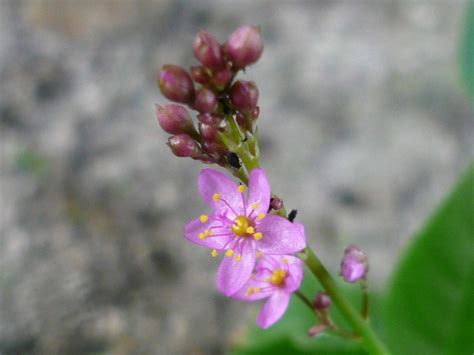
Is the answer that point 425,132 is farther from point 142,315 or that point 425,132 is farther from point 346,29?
point 142,315

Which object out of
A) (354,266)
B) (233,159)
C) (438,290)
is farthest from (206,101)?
Result: (438,290)

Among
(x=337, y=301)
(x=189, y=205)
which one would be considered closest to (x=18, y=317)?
(x=189, y=205)

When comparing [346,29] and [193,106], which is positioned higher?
[346,29]

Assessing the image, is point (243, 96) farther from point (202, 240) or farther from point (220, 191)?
point (202, 240)

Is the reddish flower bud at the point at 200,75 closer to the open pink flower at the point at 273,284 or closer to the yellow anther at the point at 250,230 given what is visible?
the yellow anther at the point at 250,230

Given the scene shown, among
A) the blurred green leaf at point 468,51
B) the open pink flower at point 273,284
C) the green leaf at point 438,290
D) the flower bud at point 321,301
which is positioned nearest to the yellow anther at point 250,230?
the open pink flower at point 273,284
